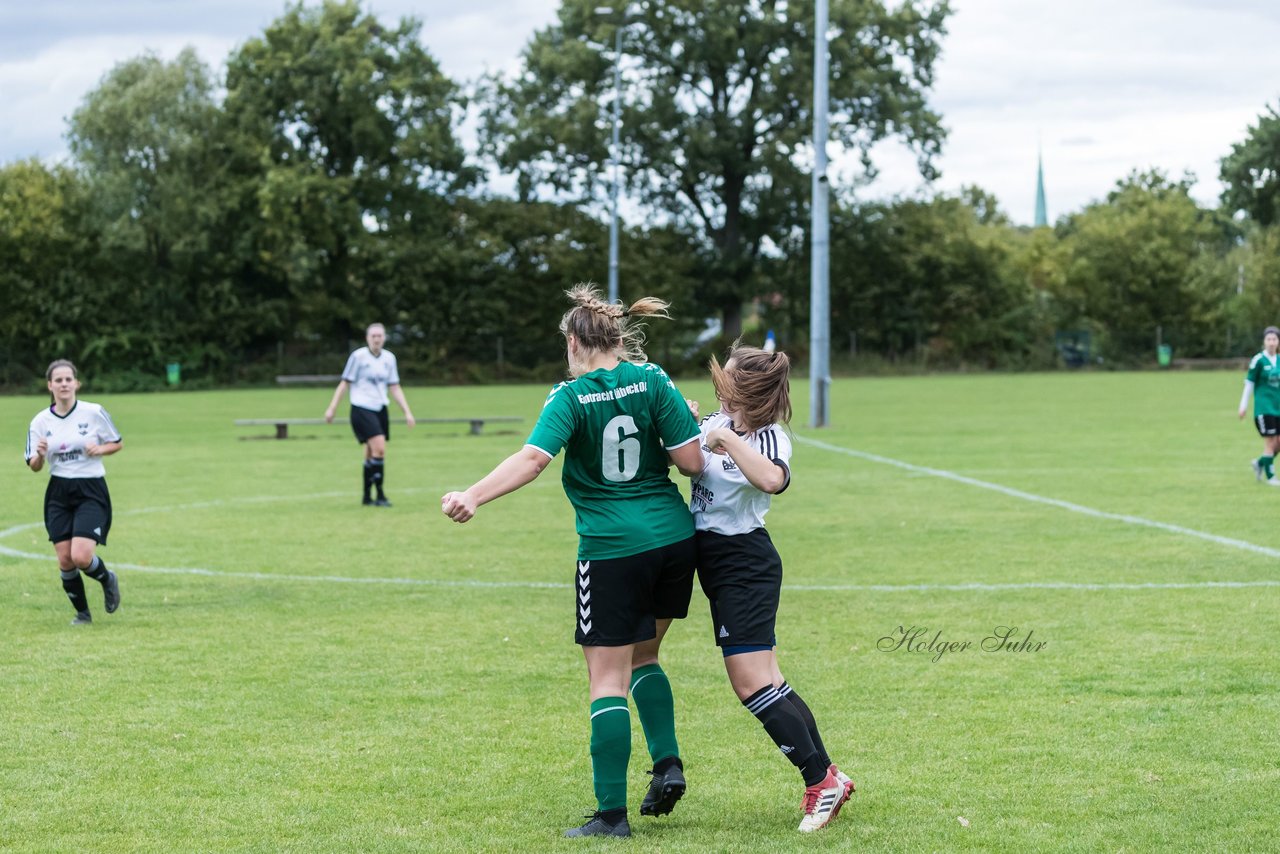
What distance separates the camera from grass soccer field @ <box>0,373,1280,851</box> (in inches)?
209

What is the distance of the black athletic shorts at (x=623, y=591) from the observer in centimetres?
512

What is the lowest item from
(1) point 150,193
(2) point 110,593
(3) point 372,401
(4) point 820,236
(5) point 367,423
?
(2) point 110,593

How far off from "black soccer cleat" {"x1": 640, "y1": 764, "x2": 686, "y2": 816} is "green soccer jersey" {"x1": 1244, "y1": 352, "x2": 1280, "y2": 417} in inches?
537

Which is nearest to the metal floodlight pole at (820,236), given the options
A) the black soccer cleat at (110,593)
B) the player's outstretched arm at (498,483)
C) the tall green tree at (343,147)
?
the black soccer cleat at (110,593)

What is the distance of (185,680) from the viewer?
7.65 m

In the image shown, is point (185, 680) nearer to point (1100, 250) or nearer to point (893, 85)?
point (893, 85)

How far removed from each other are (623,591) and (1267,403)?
1407 centimetres

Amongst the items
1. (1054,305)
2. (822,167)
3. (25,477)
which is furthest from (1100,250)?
(25,477)

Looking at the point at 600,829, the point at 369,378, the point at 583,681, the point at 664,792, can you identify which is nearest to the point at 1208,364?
the point at 369,378

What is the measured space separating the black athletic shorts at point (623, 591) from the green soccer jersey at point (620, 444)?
38mm

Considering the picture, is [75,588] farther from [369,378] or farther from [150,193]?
[150,193]

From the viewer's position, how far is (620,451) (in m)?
5.13

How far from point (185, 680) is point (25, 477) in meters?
13.3

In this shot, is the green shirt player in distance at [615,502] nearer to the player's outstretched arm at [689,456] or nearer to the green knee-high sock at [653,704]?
the player's outstretched arm at [689,456]
